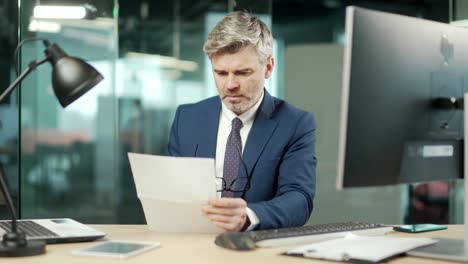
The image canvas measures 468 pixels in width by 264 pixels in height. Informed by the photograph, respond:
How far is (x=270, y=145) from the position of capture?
247cm

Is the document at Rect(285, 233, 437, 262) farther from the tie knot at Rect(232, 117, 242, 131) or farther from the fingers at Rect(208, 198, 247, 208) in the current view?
the tie knot at Rect(232, 117, 242, 131)

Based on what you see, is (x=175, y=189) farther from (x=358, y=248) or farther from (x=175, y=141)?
(x=175, y=141)

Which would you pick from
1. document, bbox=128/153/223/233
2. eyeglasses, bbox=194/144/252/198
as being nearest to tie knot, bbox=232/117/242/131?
eyeglasses, bbox=194/144/252/198

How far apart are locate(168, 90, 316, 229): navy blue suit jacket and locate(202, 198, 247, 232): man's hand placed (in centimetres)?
34

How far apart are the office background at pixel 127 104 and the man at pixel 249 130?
55.2 inches

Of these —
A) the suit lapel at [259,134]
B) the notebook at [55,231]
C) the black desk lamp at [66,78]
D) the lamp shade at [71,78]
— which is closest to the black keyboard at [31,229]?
the notebook at [55,231]

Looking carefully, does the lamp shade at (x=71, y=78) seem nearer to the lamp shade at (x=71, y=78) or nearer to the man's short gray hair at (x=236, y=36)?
the lamp shade at (x=71, y=78)

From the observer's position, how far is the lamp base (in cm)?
162

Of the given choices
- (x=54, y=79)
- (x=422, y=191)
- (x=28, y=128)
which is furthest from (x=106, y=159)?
(x=54, y=79)

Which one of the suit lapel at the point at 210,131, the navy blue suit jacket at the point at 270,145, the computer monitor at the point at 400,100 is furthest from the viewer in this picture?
the suit lapel at the point at 210,131

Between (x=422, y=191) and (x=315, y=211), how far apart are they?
1280 millimetres

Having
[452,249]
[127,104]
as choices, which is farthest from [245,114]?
[127,104]

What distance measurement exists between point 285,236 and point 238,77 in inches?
33.2

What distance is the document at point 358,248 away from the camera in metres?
1.57
